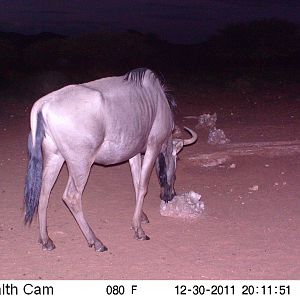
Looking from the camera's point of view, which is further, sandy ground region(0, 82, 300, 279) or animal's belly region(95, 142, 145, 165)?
animal's belly region(95, 142, 145, 165)

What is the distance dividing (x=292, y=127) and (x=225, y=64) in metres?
17.4

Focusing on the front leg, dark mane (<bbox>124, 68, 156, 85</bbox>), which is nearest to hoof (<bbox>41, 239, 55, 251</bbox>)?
the front leg

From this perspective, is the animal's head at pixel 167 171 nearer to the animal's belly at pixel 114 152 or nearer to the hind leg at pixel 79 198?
the animal's belly at pixel 114 152

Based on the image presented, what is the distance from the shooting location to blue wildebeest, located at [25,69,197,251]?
535 centimetres

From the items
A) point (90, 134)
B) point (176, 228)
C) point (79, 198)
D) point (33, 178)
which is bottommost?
point (176, 228)

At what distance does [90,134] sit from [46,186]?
854 millimetres

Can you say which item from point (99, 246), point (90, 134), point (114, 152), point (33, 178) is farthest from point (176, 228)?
Answer: point (33, 178)

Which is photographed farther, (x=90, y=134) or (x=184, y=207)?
(x=184, y=207)

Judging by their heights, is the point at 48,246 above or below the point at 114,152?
below

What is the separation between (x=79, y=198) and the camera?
5.64 meters

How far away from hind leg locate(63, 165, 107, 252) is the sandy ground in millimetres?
96

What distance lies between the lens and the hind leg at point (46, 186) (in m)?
5.70

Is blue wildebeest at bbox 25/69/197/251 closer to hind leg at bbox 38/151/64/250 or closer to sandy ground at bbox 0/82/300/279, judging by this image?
hind leg at bbox 38/151/64/250

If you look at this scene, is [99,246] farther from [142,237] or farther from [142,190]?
[142,190]
